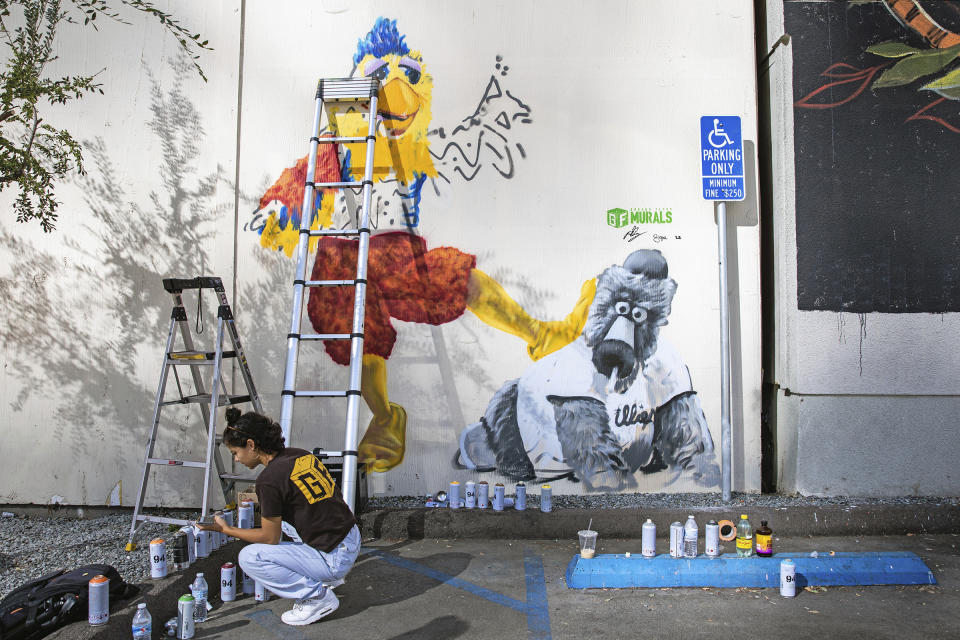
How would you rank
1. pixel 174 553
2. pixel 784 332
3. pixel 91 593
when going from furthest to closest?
pixel 784 332, pixel 174 553, pixel 91 593

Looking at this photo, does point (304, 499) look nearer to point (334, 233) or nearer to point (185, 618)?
point (185, 618)

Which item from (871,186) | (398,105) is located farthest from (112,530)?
(871,186)

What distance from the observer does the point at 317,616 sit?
4.06m

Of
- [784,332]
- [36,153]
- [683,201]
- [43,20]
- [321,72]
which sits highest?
[43,20]

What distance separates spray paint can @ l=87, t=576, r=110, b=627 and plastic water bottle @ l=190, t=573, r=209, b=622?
0.49 meters

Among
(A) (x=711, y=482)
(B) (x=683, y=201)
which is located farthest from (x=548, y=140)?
(A) (x=711, y=482)

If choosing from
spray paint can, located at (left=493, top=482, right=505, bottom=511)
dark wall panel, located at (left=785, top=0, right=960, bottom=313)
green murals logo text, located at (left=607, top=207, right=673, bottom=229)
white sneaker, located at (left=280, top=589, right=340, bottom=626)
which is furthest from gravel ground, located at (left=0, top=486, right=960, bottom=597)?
green murals logo text, located at (left=607, top=207, right=673, bottom=229)

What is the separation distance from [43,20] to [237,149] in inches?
81.6

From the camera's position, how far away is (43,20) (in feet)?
20.4

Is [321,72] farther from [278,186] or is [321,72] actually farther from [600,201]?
[600,201]

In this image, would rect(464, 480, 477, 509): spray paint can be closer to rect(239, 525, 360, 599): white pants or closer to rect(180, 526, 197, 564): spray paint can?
rect(239, 525, 360, 599): white pants

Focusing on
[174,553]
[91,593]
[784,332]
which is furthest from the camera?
[784,332]

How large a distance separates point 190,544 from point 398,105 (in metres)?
3.94

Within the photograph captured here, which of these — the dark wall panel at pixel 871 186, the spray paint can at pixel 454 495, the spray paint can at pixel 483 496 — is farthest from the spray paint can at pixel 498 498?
the dark wall panel at pixel 871 186
